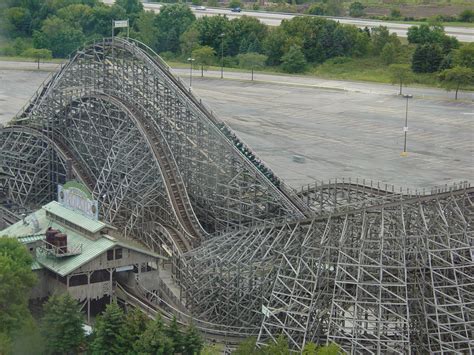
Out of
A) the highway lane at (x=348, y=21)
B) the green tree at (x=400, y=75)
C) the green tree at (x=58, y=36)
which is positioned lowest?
the green tree at (x=400, y=75)

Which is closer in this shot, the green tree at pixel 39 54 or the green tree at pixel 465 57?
the green tree at pixel 465 57

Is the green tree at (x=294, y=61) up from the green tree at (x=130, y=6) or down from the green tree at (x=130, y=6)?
down

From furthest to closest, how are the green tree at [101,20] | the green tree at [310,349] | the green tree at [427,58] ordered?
1. the green tree at [101,20]
2. the green tree at [427,58]
3. the green tree at [310,349]

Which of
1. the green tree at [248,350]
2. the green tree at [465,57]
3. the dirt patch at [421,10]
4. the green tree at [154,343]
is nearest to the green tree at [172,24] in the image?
the dirt patch at [421,10]

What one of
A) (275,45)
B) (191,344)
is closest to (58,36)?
(275,45)

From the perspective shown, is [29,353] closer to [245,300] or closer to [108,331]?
[108,331]

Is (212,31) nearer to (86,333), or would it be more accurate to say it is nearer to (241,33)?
(241,33)

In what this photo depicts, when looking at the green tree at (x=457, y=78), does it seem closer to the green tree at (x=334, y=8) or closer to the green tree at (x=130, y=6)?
the green tree at (x=334, y=8)
